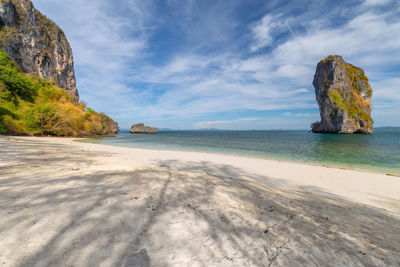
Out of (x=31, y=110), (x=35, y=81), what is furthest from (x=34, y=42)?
(x=31, y=110)

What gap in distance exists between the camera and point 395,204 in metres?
4.61

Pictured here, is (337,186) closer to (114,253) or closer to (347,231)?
(347,231)

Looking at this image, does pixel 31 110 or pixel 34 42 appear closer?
pixel 31 110

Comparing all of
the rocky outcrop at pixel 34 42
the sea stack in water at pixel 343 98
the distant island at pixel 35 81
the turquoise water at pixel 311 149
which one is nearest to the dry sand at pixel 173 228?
the turquoise water at pixel 311 149

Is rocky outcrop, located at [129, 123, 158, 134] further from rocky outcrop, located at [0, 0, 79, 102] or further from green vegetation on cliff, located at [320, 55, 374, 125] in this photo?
green vegetation on cliff, located at [320, 55, 374, 125]

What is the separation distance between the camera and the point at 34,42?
1970 inches

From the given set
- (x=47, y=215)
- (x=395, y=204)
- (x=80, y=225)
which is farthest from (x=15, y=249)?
(x=395, y=204)

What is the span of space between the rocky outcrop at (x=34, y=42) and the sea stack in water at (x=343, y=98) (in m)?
101

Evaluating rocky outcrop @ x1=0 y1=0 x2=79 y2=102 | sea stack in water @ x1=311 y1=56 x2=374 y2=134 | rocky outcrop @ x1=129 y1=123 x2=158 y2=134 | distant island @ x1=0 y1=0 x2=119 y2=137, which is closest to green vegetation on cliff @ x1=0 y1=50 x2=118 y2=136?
distant island @ x1=0 y1=0 x2=119 y2=137

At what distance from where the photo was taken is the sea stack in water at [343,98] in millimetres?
71938

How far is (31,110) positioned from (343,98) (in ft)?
349

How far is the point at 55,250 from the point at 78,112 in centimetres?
3995

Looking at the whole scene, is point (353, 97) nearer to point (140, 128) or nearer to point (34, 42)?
point (140, 128)

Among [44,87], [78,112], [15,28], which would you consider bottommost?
[78,112]
